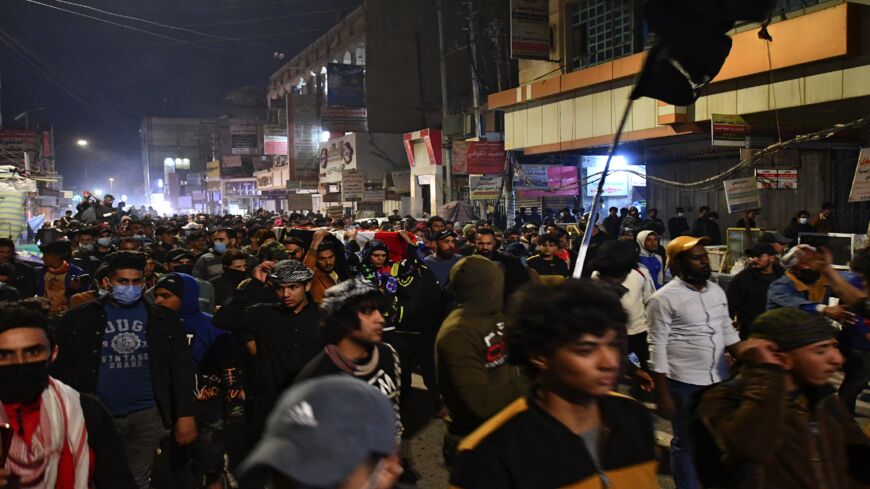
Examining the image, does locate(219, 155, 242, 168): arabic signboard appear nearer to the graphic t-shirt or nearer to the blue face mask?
the blue face mask

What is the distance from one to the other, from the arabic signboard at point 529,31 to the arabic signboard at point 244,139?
36083 mm

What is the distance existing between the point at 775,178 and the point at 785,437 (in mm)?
13519

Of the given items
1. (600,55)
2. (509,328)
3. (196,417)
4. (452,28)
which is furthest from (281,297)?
(452,28)

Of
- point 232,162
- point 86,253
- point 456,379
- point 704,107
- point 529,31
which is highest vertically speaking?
point 529,31

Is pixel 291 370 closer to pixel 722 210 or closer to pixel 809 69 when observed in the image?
pixel 809 69

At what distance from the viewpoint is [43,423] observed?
291 centimetres

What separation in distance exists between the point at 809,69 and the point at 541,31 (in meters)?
8.63

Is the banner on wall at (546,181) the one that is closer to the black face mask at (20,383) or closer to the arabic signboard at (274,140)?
the black face mask at (20,383)

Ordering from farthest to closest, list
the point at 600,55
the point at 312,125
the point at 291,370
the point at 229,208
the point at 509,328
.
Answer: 1. the point at 229,208
2. the point at 312,125
3. the point at 600,55
4. the point at 291,370
5. the point at 509,328

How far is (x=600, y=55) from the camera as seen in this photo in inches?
778

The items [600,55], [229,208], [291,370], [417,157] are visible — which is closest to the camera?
[291,370]

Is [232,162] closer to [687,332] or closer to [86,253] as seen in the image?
[86,253]

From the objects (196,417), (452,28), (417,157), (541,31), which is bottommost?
(196,417)

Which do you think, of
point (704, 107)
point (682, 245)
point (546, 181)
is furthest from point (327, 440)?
point (546, 181)
